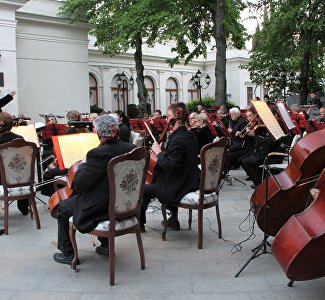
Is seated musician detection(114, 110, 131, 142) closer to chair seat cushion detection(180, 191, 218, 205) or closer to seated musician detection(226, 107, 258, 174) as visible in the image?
seated musician detection(226, 107, 258, 174)

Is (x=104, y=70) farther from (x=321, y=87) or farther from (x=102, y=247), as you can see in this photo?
(x=102, y=247)

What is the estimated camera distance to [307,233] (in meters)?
2.83

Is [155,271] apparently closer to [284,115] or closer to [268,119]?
[268,119]

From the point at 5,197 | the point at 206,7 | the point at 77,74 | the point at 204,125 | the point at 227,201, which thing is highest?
the point at 206,7

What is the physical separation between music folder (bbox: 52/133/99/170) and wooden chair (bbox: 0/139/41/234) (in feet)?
2.59

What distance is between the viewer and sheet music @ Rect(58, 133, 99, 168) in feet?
15.8

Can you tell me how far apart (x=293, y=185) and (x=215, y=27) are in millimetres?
14777

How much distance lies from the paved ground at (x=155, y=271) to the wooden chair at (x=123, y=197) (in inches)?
8.2

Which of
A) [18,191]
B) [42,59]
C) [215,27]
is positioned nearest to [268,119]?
[18,191]

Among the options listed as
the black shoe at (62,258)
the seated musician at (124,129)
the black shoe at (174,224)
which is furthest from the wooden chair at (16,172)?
the seated musician at (124,129)

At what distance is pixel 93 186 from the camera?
3842 millimetres

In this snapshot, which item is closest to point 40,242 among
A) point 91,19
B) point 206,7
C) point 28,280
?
point 28,280

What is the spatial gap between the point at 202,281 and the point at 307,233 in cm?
130

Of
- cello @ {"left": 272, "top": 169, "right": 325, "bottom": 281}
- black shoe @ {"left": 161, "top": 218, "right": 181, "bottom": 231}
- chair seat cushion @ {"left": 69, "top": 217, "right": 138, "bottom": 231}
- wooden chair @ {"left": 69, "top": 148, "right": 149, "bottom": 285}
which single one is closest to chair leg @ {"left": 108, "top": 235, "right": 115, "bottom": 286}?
wooden chair @ {"left": 69, "top": 148, "right": 149, "bottom": 285}
